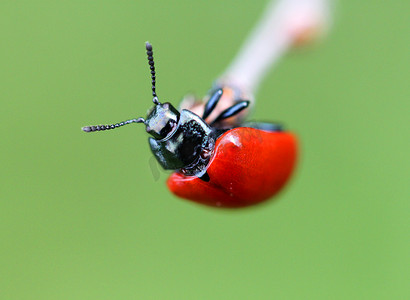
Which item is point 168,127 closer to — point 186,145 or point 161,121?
point 161,121

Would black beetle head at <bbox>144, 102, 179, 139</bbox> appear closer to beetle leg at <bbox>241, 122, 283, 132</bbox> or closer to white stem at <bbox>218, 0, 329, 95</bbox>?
beetle leg at <bbox>241, 122, 283, 132</bbox>

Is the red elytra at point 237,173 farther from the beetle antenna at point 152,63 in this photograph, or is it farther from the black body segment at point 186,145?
the beetle antenna at point 152,63

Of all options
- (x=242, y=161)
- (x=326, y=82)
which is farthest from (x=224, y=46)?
(x=242, y=161)

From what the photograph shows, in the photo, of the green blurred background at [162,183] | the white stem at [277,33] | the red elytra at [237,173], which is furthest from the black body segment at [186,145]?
the green blurred background at [162,183]

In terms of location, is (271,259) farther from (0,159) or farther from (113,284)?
(0,159)

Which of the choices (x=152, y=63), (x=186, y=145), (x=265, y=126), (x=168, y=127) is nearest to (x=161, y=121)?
(x=168, y=127)

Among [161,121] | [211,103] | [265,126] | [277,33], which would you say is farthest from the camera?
[277,33]
